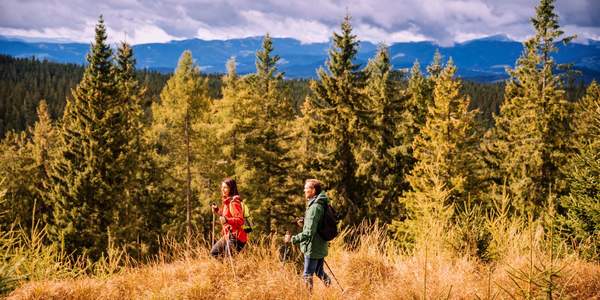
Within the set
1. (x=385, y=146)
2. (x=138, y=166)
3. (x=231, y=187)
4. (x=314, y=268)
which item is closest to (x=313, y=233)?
Result: (x=314, y=268)

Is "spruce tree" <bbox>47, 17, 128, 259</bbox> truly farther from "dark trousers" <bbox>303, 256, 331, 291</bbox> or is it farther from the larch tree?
"dark trousers" <bbox>303, 256, 331, 291</bbox>

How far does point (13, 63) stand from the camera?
7239 inches

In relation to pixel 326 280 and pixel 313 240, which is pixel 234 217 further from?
pixel 326 280

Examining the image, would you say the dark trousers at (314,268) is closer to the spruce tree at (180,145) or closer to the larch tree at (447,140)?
the larch tree at (447,140)

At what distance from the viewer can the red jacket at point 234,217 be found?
20.8ft

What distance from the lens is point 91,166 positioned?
22.2m

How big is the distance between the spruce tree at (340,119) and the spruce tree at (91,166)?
11.8 m

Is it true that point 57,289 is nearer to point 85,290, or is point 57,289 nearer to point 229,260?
point 85,290

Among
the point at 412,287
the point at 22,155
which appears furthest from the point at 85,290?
the point at 22,155

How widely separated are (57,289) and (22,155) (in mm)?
39239

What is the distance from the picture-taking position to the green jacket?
5504 mm

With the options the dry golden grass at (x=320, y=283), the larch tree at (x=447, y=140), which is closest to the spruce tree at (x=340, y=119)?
the larch tree at (x=447, y=140)

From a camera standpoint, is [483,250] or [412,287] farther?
[483,250]

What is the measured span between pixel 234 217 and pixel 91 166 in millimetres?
19136
